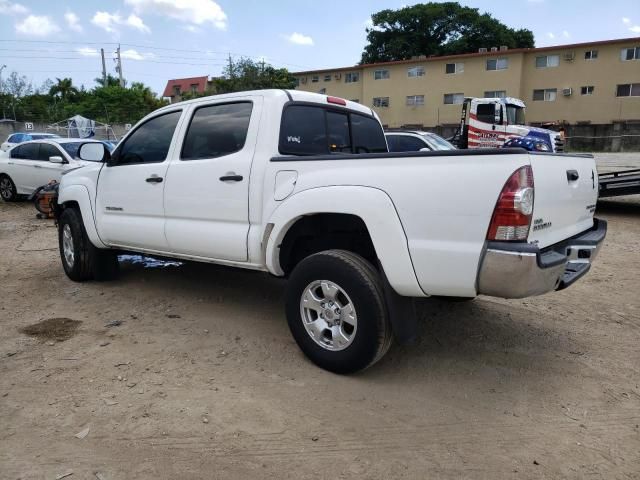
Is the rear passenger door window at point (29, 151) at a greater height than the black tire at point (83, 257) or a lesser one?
greater

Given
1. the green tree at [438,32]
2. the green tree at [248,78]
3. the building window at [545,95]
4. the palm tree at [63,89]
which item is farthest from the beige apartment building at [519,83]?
the palm tree at [63,89]

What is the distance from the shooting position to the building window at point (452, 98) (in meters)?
39.9

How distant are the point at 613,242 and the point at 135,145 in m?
7.11

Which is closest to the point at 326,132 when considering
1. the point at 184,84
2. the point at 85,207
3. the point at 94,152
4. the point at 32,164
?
the point at 94,152

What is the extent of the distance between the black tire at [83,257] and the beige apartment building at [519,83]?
123 ft

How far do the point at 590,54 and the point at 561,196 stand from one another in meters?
39.2

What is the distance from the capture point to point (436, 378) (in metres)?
3.50

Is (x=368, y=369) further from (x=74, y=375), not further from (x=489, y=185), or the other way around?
(x=74, y=375)

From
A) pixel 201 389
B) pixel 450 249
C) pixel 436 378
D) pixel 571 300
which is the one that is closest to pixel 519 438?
pixel 436 378

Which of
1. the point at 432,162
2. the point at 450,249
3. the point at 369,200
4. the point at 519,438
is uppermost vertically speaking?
the point at 432,162

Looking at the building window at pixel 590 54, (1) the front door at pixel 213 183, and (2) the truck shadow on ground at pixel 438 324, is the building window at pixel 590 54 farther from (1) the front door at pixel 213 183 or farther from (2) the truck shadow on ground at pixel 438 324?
(1) the front door at pixel 213 183

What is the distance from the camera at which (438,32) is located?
176ft

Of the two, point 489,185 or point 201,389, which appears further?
point 201,389

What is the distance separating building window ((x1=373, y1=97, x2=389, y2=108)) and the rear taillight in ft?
137
